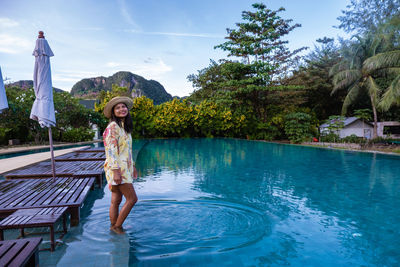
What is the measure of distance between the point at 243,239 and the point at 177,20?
1941cm

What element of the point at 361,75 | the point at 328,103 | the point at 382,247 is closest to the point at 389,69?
the point at 361,75

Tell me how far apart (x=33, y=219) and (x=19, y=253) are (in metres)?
0.74

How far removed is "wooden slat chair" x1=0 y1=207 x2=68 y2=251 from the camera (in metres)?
2.30

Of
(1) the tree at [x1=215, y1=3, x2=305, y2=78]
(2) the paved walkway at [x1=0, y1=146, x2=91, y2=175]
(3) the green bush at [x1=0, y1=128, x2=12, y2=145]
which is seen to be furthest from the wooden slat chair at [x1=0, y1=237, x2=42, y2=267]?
(1) the tree at [x1=215, y1=3, x2=305, y2=78]

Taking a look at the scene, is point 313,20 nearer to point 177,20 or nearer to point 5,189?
point 177,20

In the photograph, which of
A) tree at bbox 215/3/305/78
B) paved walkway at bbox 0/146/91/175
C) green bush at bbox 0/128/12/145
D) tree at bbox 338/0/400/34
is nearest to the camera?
paved walkway at bbox 0/146/91/175

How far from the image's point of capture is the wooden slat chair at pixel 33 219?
7.54 feet

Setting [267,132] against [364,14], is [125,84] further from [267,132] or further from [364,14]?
[364,14]

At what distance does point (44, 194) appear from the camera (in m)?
3.44

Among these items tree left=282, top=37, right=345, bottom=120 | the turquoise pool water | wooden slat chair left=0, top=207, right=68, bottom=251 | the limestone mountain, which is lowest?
the turquoise pool water

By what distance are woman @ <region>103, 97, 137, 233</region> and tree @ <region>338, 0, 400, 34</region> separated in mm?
24996

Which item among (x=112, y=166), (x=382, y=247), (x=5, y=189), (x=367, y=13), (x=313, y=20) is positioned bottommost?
(x=382, y=247)

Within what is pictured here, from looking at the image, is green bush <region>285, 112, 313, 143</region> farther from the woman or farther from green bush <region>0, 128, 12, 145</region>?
green bush <region>0, 128, 12, 145</region>

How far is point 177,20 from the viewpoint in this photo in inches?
Answer: 770
